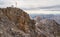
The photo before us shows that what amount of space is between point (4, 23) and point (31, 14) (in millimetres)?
655

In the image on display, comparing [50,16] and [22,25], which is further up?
[50,16]

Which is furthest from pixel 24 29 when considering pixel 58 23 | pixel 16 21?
pixel 58 23

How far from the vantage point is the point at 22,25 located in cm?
341

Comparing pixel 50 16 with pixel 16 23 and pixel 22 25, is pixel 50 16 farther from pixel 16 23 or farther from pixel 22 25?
pixel 16 23

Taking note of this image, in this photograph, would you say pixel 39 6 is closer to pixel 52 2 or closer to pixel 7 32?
pixel 52 2

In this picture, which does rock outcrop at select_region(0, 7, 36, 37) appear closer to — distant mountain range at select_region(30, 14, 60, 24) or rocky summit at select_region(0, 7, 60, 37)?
rocky summit at select_region(0, 7, 60, 37)

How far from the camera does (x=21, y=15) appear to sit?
3436 mm

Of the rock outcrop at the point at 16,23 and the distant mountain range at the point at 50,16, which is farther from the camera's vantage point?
the distant mountain range at the point at 50,16

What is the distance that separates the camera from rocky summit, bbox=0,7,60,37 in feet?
10.4

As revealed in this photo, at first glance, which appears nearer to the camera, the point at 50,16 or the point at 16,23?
the point at 16,23

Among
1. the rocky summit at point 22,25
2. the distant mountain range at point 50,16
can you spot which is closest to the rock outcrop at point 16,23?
the rocky summit at point 22,25

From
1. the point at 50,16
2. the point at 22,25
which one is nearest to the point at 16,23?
the point at 22,25

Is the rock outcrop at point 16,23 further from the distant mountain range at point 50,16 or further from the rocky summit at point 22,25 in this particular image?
the distant mountain range at point 50,16

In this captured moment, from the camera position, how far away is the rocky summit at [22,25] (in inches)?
125
